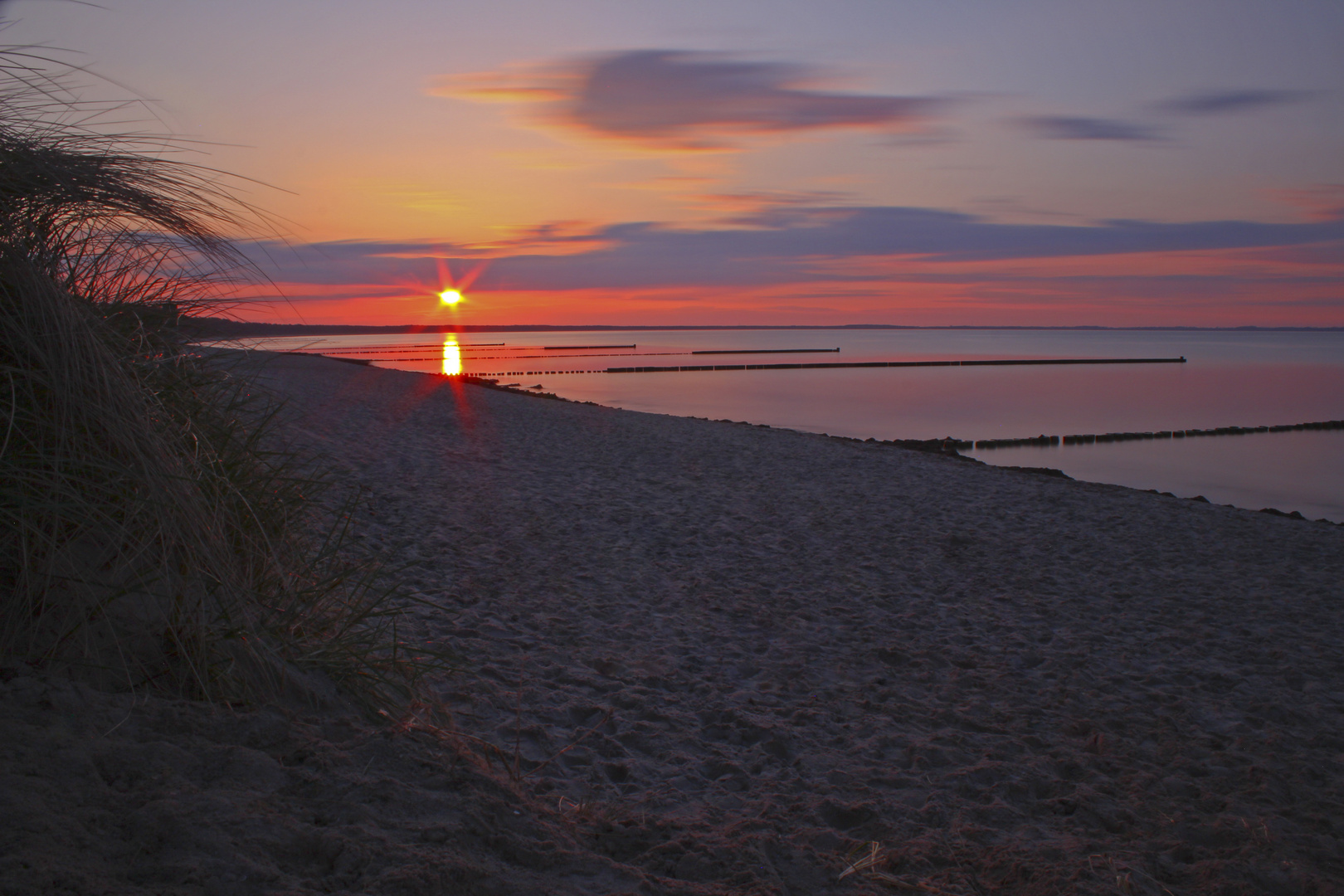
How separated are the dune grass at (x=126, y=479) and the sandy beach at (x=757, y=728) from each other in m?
0.25

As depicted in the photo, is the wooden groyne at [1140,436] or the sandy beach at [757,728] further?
the wooden groyne at [1140,436]

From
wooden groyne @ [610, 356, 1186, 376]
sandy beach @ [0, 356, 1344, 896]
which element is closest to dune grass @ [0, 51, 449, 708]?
sandy beach @ [0, 356, 1344, 896]

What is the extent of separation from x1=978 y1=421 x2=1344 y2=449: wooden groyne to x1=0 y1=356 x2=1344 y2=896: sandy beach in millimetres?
16556

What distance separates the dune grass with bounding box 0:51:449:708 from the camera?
2488mm

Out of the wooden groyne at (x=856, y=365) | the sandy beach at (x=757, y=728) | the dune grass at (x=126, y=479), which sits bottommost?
the sandy beach at (x=757, y=728)

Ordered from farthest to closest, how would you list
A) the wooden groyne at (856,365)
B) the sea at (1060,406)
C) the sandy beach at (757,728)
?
the wooden groyne at (856,365)
the sea at (1060,406)
the sandy beach at (757,728)

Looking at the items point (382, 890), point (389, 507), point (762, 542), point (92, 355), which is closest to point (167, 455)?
point (92, 355)

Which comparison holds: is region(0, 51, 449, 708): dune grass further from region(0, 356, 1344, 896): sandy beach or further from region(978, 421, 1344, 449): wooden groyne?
region(978, 421, 1344, 449): wooden groyne

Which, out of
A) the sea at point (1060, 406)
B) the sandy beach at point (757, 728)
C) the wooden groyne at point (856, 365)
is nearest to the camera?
the sandy beach at point (757, 728)

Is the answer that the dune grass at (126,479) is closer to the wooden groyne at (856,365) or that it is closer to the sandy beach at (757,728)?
the sandy beach at (757,728)

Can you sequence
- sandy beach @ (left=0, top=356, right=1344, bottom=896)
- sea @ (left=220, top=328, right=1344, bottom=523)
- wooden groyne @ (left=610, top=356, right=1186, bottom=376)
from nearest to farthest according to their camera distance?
sandy beach @ (left=0, top=356, right=1344, bottom=896)
sea @ (left=220, top=328, right=1344, bottom=523)
wooden groyne @ (left=610, top=356, right=1186, bottom=376)

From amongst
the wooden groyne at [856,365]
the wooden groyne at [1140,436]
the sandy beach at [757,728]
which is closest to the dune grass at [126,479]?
the sandy beach at [757,728]

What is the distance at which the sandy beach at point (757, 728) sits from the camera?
2.15 m

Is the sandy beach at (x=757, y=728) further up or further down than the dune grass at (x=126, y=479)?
further down
